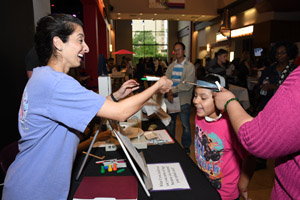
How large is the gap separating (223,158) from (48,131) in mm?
1065

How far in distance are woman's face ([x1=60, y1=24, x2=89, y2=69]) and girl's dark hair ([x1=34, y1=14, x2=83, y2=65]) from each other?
0.06ft

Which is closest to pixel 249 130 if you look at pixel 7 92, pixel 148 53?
pixel 7 92

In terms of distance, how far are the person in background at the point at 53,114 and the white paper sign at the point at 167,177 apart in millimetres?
441

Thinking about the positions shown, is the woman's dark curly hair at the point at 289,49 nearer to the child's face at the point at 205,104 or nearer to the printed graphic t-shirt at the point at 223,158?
the child's face at the point at 205,104

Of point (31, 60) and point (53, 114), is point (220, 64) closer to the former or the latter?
point (31, 60)

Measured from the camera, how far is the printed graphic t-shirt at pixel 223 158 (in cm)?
135

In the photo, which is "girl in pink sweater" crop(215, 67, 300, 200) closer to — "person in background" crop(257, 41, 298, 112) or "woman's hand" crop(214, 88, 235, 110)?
"woman's hand" crop(214, 88, 235, 110)

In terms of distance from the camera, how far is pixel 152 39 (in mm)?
24031

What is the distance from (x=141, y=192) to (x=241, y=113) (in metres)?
0.64

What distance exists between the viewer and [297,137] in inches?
23.1

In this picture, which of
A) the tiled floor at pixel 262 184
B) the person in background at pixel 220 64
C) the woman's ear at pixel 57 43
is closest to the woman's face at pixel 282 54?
the person in background at pixel 220 64

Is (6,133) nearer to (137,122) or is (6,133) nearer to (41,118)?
(137,122)

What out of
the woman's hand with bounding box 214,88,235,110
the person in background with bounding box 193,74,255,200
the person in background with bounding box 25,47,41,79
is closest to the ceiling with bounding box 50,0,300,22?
the person in background with bounding box 25,47,41,79

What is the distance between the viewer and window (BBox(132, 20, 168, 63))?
23.7 meters
